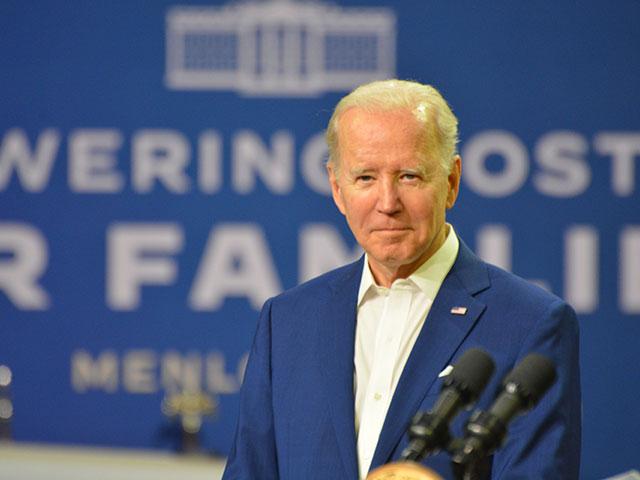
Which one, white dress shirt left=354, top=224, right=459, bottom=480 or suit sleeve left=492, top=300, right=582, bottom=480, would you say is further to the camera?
white dress shirt left=354, top=224, right=459, bottom=480

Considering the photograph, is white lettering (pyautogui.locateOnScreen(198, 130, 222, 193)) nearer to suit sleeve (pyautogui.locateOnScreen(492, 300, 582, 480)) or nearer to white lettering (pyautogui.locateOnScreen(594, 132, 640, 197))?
white lettering (pyautogui.locateOnScreen(594, 132, 640, 197))

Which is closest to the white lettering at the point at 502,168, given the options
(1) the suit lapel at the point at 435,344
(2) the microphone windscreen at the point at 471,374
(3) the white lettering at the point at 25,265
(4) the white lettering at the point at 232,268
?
(4) the white lettering at the point at 232,268

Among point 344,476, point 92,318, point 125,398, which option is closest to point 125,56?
point 92,318

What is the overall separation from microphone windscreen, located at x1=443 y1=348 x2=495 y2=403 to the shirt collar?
0.72m

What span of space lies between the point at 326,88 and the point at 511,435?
2.64 meters

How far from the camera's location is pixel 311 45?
4625 mm

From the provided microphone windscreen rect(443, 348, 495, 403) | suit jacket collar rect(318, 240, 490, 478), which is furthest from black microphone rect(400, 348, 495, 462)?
suit jacket collar rect(318, 240, 490, 478)

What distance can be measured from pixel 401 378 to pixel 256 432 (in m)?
0.34

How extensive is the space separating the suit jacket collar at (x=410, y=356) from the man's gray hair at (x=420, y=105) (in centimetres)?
23

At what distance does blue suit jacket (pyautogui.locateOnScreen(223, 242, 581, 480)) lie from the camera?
2115 mm

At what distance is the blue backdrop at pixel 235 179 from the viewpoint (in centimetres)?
460

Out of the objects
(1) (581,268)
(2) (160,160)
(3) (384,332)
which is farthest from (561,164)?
(3) (384,332)

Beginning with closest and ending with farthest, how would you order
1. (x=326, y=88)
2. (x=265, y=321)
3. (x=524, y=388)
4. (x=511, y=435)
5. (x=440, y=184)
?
(x=524, y=388) < (x=511, y=435) < (x=440, y=184) < (x=265, y=321) < (x=326, y=88)

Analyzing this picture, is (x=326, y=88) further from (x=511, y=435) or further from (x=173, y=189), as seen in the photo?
(x=511, y=435)
